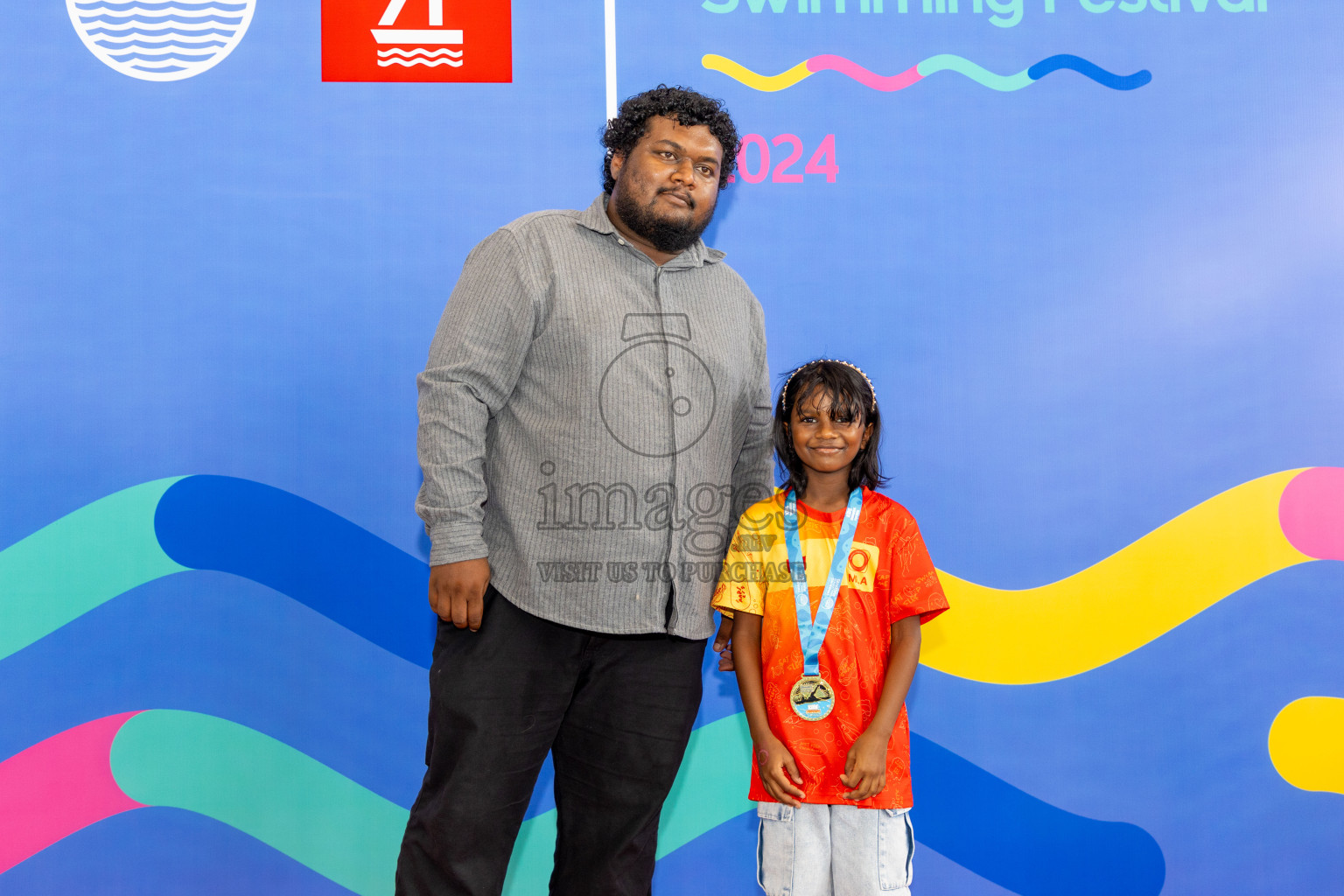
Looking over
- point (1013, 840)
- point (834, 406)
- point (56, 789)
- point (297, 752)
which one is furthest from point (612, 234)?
point (56, 789)

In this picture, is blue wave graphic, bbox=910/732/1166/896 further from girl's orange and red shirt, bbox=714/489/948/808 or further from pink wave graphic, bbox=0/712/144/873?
pink wave graphic, bbox=0/712/144/873

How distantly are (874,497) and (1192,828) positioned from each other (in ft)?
4.10

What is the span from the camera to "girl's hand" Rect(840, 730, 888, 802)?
1.43 metres

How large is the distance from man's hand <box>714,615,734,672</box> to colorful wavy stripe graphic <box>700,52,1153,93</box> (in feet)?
4.01

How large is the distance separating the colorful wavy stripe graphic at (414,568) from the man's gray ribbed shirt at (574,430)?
2.31 ft

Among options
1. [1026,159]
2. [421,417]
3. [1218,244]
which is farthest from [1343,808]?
[421,417]

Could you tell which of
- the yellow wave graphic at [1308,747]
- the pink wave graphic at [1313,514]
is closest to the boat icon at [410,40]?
the pink wave graphic at [1313,514]

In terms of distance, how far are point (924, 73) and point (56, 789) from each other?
2.55 meters

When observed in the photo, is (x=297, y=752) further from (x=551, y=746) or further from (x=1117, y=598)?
(x=1117, y=598)

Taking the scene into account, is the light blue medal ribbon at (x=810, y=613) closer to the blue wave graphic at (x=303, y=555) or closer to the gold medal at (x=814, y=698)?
the gold medal at (x=814, y=698)

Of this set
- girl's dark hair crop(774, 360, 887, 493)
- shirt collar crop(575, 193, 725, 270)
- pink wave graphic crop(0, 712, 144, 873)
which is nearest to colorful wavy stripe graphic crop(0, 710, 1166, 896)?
pink wave graphic crop(0, 712, 144, 873)

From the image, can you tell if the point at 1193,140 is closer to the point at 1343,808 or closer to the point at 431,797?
→ the point at 1343,808

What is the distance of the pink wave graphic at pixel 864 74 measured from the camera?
2041 millimetres

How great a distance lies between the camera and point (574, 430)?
143 centimetres
